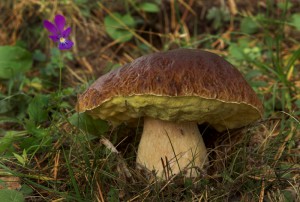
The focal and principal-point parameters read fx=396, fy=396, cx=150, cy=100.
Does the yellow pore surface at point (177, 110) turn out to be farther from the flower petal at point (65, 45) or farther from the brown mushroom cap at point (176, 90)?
the flower petal at point (65, 45)

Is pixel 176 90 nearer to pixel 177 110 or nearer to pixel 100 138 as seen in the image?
pixel 177 110

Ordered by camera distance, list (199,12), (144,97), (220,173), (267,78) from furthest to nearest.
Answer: (199,12) → (267,78) → (220,173) → (144,97)

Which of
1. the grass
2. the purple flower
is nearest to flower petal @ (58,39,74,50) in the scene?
the purple flower

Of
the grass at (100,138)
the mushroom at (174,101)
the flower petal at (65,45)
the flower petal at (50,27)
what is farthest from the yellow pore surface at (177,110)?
the flower petal at (50,27)

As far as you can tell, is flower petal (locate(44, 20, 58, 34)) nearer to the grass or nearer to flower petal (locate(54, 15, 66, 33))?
flower petal (locate(54, 15, 66, 33))

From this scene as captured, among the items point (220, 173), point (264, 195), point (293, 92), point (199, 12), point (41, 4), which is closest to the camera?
point (264, 195)

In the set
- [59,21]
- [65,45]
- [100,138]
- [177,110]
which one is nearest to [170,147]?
[177,110]

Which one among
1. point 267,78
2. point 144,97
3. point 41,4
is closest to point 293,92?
point 267,78

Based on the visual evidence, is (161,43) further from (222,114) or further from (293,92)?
(222,114)
